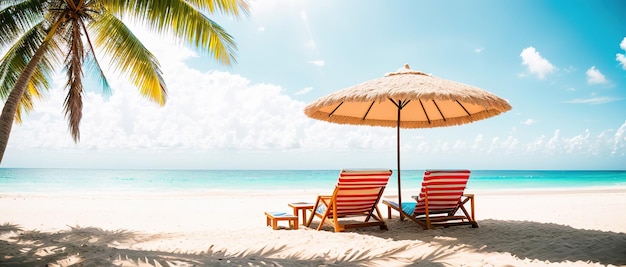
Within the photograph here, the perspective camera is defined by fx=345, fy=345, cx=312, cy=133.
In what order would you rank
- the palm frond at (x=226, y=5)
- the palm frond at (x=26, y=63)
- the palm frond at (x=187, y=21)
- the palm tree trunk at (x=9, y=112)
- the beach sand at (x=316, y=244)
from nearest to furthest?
the beach sand at (x=316, y=244) < the palm tree trunk at (x=9, y=112) < the palm frond at (x=187, y=21) < the palm frond at (x=226, y=5) < the palm frond at (x=26, y=63)

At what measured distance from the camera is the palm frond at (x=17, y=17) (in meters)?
4.59

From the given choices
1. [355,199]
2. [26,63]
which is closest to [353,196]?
[355,199]

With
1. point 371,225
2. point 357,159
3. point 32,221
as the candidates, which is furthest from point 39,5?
point 357,159

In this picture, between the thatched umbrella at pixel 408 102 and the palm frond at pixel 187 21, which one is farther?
the palm frond at pixel 187 21

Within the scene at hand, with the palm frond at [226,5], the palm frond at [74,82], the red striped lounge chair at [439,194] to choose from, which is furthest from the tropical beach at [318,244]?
the palm frond at [226,5]

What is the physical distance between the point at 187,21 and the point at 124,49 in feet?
4.61

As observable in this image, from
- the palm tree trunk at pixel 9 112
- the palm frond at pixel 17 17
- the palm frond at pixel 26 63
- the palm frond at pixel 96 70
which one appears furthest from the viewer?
the palm frond at pixel 96 70

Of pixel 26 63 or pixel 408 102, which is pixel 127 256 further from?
pixel 26 63

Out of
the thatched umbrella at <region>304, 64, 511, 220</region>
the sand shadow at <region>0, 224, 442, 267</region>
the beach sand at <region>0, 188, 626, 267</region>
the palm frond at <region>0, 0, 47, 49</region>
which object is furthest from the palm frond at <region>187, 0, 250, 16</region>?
the sand shadow at <region>0, 224, 442, 267</region>

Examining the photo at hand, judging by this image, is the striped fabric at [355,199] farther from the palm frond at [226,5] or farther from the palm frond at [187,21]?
the palm frond at [226,5]

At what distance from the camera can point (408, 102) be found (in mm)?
5242

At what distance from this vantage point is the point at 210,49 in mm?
5062

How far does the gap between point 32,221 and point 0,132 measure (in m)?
2.52

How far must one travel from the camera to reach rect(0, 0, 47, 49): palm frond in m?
4.59
